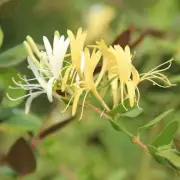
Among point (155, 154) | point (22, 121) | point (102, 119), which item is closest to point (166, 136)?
point (155, 154)

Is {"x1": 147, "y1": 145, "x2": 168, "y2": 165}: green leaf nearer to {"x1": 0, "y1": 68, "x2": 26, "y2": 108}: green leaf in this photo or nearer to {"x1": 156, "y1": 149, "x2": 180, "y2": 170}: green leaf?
{"x1": 156, "y1": 149, "x2": 180, "y2": 170}: green leaf

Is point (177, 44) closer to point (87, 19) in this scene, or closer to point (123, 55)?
point (87, 19)

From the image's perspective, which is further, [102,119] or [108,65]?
[102,119]

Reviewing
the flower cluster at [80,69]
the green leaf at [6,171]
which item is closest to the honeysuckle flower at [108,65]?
the flower cluster at [80,69]

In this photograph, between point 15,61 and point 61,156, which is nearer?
point 15,61

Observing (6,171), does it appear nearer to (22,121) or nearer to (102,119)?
(22,121)

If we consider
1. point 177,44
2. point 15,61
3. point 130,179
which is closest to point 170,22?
point 177,44

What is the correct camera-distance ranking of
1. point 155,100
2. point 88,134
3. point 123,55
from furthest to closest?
point 88,134
point 155,100
point 123,55
